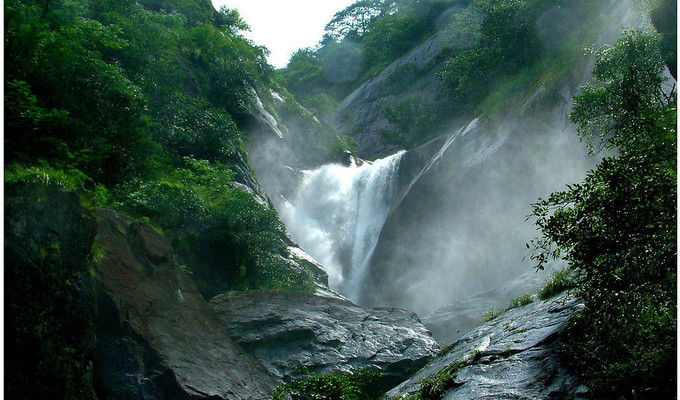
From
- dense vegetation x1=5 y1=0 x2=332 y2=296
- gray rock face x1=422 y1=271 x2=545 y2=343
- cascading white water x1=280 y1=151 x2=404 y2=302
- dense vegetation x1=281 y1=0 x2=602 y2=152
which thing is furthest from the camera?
cascading white water x1=280 y1=151 x2=404 y2=302

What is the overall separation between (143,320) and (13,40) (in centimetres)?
703

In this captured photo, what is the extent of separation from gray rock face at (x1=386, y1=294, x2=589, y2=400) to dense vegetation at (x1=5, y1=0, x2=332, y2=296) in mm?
6659

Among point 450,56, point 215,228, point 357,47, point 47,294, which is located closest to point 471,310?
point 215,228

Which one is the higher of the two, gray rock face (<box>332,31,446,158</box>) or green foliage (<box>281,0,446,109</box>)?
green foliage (<box>281,0,446,109</box>)

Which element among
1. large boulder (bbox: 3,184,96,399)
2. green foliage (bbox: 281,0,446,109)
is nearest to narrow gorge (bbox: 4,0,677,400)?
large boulder (bbox: 3,184,96,399)

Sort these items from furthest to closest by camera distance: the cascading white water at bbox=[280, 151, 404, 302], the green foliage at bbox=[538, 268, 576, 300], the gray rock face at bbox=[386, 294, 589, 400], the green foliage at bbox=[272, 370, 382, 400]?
the cascading white water at bbox=[280, 151, 404, 302]
the green foliage at bbox=[538, 268, 576, 300]
the green foliage at bbox=[272, 370, 382, 400]
the gray rock face at bbox=[386, 294, 589, 400]

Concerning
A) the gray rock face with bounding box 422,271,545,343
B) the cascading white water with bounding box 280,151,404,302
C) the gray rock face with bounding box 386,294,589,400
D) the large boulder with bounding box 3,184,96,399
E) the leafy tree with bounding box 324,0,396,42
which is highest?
the leafy tree with bounding box 324,0,396,42

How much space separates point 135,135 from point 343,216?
16561 millimetres

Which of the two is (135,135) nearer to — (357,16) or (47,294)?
(47,294)

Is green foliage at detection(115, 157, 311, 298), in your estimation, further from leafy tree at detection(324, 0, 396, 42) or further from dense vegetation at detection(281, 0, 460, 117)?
leafy tree at detection(324, 0, 396, 42)

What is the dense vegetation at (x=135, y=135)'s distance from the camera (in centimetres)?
1062

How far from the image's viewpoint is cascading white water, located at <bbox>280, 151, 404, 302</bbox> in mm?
27875

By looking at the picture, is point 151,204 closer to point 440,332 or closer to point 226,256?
point 226,256

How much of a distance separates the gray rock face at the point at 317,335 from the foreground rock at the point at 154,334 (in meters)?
0.97
